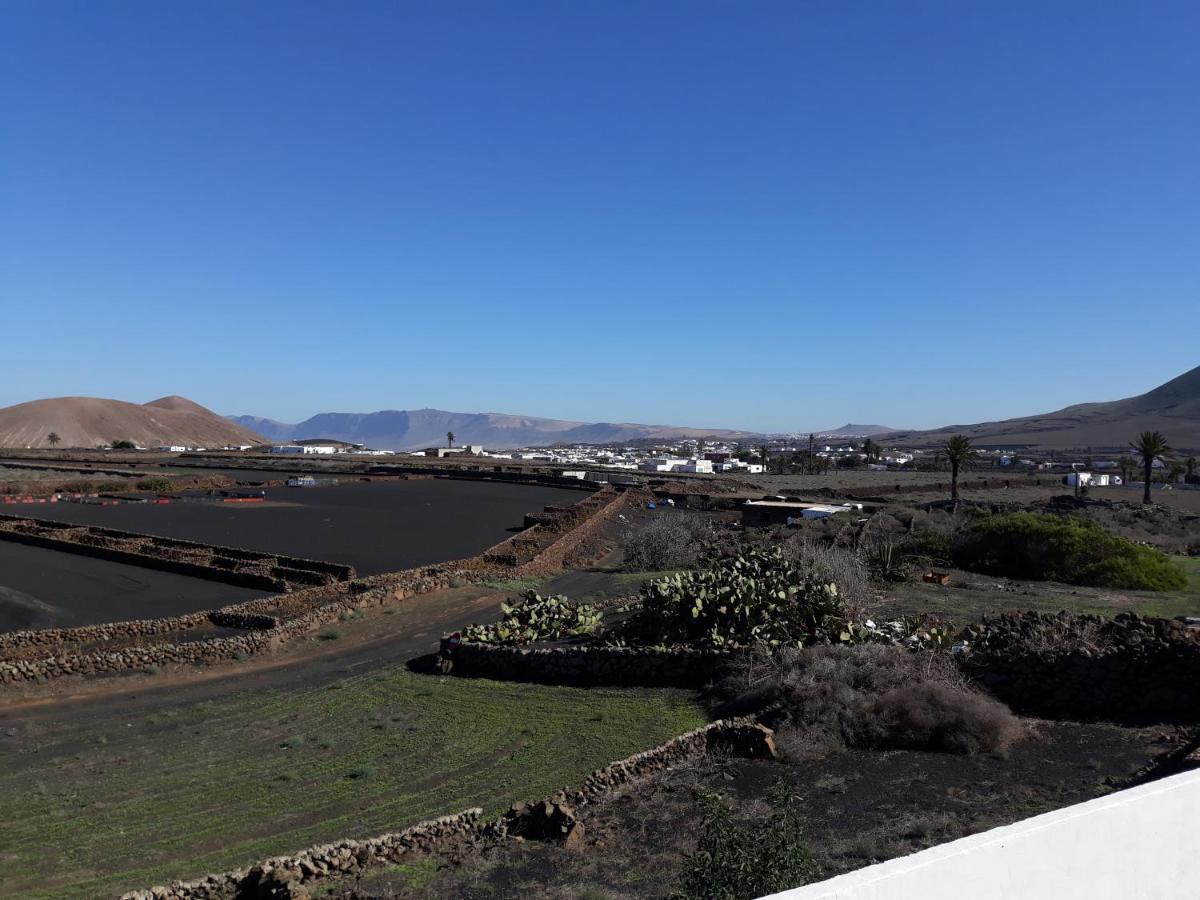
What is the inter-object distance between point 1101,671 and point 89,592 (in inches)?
1038

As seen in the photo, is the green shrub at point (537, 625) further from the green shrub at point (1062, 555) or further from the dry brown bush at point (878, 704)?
the green shrub at point (1062, 555)

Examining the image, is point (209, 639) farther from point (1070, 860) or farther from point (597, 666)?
point (1070, 860)

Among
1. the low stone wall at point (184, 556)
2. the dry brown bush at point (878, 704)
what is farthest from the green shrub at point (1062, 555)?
the low stone wall at point (184, 556)

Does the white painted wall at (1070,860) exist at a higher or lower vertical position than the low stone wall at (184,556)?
higher

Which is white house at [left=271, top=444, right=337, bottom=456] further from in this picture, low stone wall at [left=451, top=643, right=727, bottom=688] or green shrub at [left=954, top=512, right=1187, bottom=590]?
low stone wall at [left=451, top=643, right=727, bottom=688]

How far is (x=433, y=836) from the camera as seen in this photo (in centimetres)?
906

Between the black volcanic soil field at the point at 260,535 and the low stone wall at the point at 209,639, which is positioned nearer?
the low stone wall at the point at 209,639

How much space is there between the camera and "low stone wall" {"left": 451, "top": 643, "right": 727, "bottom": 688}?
51.5ft

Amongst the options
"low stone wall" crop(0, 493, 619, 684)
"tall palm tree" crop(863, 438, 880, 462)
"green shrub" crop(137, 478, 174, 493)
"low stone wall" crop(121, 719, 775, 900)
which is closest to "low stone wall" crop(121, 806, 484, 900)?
"low stone wall" crop(121, 719, 775, 900)

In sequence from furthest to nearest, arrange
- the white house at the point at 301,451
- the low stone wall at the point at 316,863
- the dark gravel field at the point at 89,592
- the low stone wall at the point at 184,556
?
the white house at the point at 301,451
the low stone wall at the point at 184,556
the dark gravel field at the point at 89,592
the low stone wall at the point at 316,863

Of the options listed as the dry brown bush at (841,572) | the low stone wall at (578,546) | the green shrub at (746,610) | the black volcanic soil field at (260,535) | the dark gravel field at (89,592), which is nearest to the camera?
the green shrub at (746,610)

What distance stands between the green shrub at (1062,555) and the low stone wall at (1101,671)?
11.9 meters

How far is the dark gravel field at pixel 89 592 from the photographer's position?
22281 millimetres

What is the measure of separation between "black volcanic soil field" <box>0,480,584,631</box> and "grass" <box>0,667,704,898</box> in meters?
9.77
